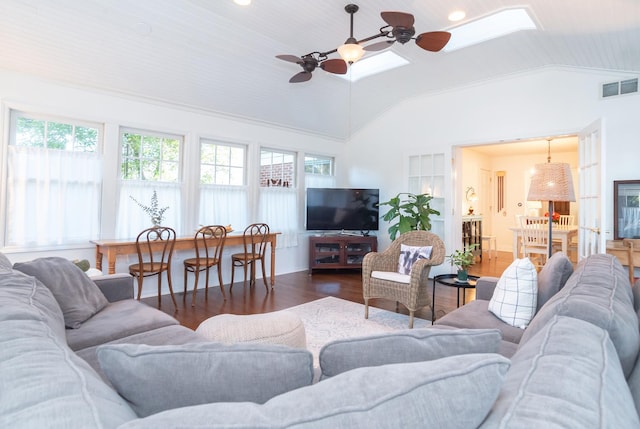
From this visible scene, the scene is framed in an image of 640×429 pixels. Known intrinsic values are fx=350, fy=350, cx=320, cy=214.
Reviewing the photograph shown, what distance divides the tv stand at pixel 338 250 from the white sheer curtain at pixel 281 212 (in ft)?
1.30

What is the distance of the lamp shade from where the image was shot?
10.0 ft

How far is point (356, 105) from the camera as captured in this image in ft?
19.6

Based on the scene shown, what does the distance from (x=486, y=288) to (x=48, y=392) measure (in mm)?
2794

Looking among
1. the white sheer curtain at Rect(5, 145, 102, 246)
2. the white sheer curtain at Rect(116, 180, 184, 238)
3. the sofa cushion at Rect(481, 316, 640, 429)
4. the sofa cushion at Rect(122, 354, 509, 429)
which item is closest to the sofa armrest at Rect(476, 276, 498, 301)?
the sofa cushion at Rect(481, 316, 640, 429)

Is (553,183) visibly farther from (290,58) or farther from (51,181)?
(51,181)

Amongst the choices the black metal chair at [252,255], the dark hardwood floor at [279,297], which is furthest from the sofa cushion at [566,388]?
the black metal chair at [252,255]

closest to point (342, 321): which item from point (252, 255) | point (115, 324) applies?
point (252, 255)

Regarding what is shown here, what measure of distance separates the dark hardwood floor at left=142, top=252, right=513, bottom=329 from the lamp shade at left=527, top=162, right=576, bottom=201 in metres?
1.60

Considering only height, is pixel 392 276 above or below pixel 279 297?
above

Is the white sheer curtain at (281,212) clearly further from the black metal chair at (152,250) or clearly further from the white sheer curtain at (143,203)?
the black metal chair at (152,250)

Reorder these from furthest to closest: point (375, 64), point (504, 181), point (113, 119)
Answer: point (504, 181) < point (375, 64) < point (113, 119)

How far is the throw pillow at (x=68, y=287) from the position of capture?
1958 millimetres

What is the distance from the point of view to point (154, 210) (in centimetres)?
446

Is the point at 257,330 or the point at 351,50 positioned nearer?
the point at 257,330
